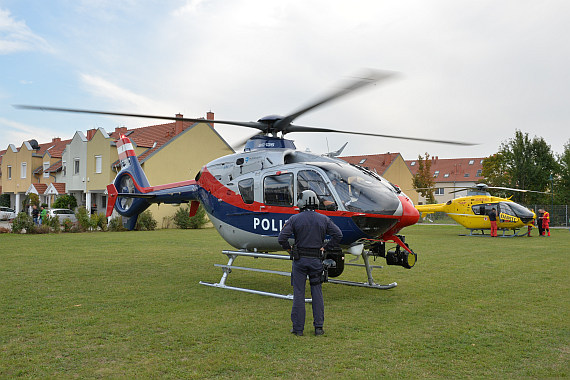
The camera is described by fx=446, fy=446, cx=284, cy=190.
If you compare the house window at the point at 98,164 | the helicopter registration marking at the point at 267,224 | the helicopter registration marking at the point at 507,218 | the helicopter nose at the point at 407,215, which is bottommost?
the helicopter registration marking at the point at 507,218

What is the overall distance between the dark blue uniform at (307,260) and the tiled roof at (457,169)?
63336mm

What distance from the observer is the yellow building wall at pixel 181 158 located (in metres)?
31.2

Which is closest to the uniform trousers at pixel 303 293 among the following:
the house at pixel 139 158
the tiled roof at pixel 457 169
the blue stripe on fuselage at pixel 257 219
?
the blue stripe on fuselage at pixel 257 219

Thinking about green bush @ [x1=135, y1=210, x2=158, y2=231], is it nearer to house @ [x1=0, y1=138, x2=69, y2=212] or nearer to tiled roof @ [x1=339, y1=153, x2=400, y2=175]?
house @ [x1=0, y1=138, x2=69, y2=212]

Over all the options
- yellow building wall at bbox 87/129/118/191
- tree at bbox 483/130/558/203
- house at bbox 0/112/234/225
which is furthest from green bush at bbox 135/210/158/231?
tree at bbox 483/130/558/203

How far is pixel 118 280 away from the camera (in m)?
9.63

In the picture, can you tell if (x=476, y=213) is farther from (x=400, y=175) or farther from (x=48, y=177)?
(x=48, y=177)

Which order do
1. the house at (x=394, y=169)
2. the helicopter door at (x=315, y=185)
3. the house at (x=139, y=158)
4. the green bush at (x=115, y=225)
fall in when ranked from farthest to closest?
1. the house at (x=394, y=169)
2. the house at (x=139, y=158)
3. the green bush at (x=115, y=225)
4. the helicopter door at (x=315, y=185)

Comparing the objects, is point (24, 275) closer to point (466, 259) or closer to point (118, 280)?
point (118, 280)

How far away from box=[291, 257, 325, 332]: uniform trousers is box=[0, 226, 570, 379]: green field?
0.25 m

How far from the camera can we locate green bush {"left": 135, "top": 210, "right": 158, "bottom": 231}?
28438 millimetres

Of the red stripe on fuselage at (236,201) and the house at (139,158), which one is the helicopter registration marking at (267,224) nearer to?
the red stripe on fuselage at (236,201)

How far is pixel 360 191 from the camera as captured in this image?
777 cm

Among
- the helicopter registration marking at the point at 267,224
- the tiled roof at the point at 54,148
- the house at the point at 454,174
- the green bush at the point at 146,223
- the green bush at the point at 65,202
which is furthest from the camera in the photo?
the house at the point at 454,174
